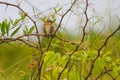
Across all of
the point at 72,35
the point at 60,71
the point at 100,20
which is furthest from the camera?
the point at 72,35

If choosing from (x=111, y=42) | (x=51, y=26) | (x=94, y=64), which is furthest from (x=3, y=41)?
(x=111, y=42)

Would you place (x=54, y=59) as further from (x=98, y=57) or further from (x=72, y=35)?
(x=72, y=35)

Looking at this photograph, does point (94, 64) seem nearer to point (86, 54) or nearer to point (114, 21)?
point (86, 54)

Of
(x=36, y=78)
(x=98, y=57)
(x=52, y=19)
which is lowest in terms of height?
(x=36, y=78)

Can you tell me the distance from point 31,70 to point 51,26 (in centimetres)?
21

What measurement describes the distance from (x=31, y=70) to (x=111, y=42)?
543mm

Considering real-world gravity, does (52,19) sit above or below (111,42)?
above

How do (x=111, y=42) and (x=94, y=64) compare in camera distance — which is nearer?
(x=94, y=64)

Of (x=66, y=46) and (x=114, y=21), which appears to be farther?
(x=114, y=21)

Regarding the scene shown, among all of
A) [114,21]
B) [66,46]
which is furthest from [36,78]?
[114,21]

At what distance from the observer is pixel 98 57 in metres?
1.47

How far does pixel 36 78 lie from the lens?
172cm

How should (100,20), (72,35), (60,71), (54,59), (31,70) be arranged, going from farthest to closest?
(72,35)
(100,20)
(31,70)
(60,71)
(54,59)

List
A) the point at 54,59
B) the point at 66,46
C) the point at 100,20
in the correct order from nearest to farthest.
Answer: the point at 54,59 < the point at 66,46 < the point at 100,20
